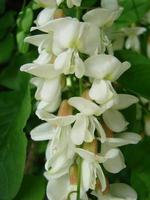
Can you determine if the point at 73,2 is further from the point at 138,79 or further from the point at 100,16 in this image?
the point at 138,79

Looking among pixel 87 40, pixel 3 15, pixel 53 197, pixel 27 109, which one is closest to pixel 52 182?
pixel 53 197

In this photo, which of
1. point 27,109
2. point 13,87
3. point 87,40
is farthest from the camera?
point 13,87

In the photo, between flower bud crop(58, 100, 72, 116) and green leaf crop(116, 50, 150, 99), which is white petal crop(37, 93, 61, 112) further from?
green leaf crop(116, 50, 150, 99)

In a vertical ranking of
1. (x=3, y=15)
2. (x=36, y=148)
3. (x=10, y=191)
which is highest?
(x=3, y=15)

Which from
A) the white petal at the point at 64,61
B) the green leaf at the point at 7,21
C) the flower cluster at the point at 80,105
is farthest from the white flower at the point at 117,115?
the green leaf at the point at 7,21

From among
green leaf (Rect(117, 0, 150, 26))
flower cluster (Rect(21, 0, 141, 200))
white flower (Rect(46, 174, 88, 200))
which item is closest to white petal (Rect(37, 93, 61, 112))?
flower cluster (Rect(21, 0, 141, 200))

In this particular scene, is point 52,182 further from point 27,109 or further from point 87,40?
point 87,40

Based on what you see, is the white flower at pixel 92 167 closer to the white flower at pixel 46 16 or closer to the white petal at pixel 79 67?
the white petal at pixel 79 67

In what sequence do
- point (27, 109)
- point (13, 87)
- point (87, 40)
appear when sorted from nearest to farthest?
point (87, 40) < point (27, 109) < point (13, 87)

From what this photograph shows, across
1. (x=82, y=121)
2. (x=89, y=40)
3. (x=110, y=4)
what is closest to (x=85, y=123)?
(x=82, y=121)
